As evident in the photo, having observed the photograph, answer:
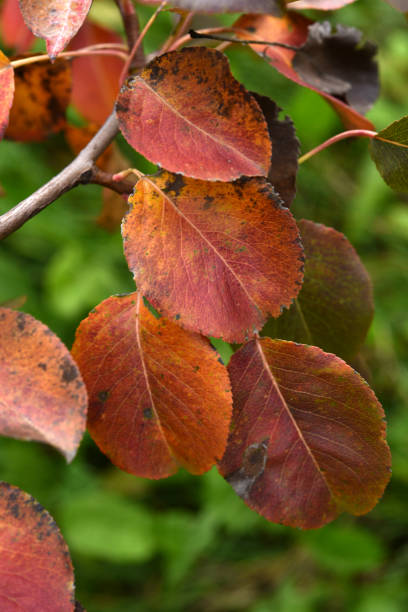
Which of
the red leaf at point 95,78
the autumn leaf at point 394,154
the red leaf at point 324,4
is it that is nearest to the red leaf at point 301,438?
the autumn leaf at point 394,154

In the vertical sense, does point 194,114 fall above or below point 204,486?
above

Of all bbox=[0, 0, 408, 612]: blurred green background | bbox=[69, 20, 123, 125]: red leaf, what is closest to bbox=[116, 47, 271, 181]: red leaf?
bbox=[69, 20, 123, 125]: red leaf

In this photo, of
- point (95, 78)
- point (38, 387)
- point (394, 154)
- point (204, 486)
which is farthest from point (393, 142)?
point (204, 486)

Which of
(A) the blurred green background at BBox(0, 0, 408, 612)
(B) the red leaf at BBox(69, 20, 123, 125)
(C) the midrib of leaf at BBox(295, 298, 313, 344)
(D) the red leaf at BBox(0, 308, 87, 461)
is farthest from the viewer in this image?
(A) the blurred green background at BBox(0, 0, 408, 612)

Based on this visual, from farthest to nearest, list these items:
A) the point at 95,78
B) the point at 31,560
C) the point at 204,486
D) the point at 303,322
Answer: the point at 204,486
the point at 95,78
the point at 303,322
the point at 31,560

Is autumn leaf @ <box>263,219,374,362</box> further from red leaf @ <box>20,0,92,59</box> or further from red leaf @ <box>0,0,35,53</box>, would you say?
red leaf @ <box>0,0,35,53</box>

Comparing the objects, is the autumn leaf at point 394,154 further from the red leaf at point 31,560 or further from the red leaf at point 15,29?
the red leaf at point 15,29

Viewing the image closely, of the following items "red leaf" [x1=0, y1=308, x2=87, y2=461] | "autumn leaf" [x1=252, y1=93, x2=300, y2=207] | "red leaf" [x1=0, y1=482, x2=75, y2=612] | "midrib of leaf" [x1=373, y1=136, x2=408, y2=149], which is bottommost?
"red leaf" [x1=0, y1=482, x2=75, y2=612]

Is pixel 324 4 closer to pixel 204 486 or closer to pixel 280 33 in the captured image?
pixel 280 33
